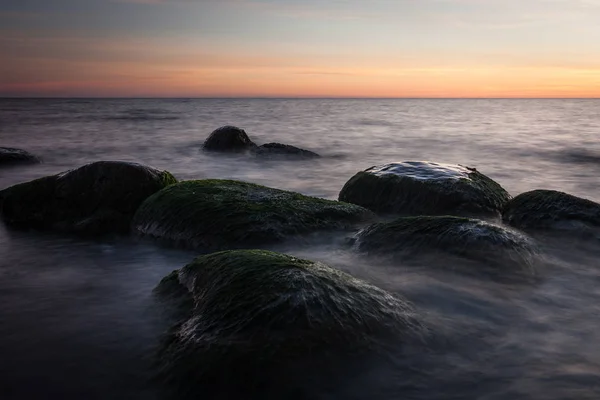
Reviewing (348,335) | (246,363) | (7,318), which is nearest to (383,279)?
(348,335)

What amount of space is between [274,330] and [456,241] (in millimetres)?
3211

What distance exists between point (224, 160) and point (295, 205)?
10.7 meters

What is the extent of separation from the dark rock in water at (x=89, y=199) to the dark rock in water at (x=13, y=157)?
8220 millimetres

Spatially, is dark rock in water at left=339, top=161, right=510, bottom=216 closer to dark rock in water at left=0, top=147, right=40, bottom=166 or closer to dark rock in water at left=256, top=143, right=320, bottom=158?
dark rock in water at left=256, top=143, right=320, bottom=158

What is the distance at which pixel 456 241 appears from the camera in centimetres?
628

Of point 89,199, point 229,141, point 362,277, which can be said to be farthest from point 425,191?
point 229,141

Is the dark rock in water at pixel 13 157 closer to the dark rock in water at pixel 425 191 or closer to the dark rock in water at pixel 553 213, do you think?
the dark rock in water at pixel 425 191

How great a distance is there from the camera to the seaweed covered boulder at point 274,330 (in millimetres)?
3625

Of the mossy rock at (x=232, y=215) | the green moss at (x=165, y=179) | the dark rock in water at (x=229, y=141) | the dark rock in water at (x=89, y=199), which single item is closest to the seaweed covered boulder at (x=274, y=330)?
the mossy rock at (x=232, y=215)

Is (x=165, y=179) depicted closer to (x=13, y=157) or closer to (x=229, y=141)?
(x=13, y=157)

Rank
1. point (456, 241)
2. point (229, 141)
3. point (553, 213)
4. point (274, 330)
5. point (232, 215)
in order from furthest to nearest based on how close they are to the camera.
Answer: point (229, 141)
point (553, 213)
point (232, 215)
point (456, 241)
point (274, 330)

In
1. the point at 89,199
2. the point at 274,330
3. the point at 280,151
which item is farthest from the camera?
the point at 280,151

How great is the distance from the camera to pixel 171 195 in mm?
7738

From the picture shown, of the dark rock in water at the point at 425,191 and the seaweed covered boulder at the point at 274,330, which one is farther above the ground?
the dark rock in water at the point at 425,191
